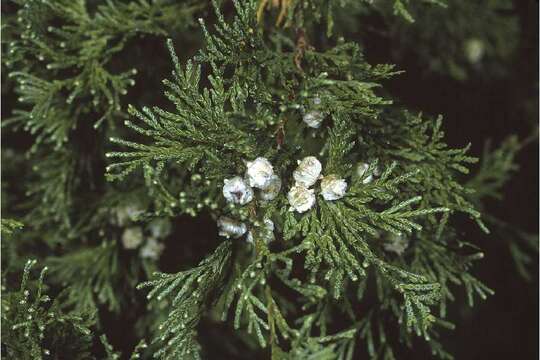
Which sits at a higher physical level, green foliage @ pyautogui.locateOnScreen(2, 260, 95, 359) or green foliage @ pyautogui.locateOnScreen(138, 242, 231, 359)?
green foliage @ pyautogui.locateOnScreen(138, 242, 231, 359)

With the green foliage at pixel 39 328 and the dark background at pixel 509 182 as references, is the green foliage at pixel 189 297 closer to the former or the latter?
the green foliage at pixel 39 328

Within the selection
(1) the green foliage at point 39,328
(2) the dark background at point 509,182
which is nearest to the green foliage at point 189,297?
(1) the green foliage at point 39,328

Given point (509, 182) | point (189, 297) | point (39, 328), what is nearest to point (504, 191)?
point (509, 182)

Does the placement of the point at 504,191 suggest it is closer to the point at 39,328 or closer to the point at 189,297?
the point at 189,297

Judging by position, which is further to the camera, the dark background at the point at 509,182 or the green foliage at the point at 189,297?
the dark background at the point at 509,182

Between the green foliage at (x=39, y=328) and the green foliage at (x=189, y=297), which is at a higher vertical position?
the green foliage at (x=189, y=297)

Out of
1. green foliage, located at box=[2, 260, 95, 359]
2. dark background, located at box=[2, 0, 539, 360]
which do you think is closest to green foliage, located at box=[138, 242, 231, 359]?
green foliage, located at box=[2, 260, 95, 359]

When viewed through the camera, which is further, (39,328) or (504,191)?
(504,191)

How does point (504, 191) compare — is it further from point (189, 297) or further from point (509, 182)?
point (189, 297)

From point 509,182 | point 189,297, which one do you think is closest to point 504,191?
point 509,182

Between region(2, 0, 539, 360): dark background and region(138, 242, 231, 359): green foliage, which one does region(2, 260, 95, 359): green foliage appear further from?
region(2, 0, 539, 360): dark background

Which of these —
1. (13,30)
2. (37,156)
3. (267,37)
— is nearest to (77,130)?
(37,156)

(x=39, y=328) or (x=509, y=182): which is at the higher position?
(x=509, y=182)
